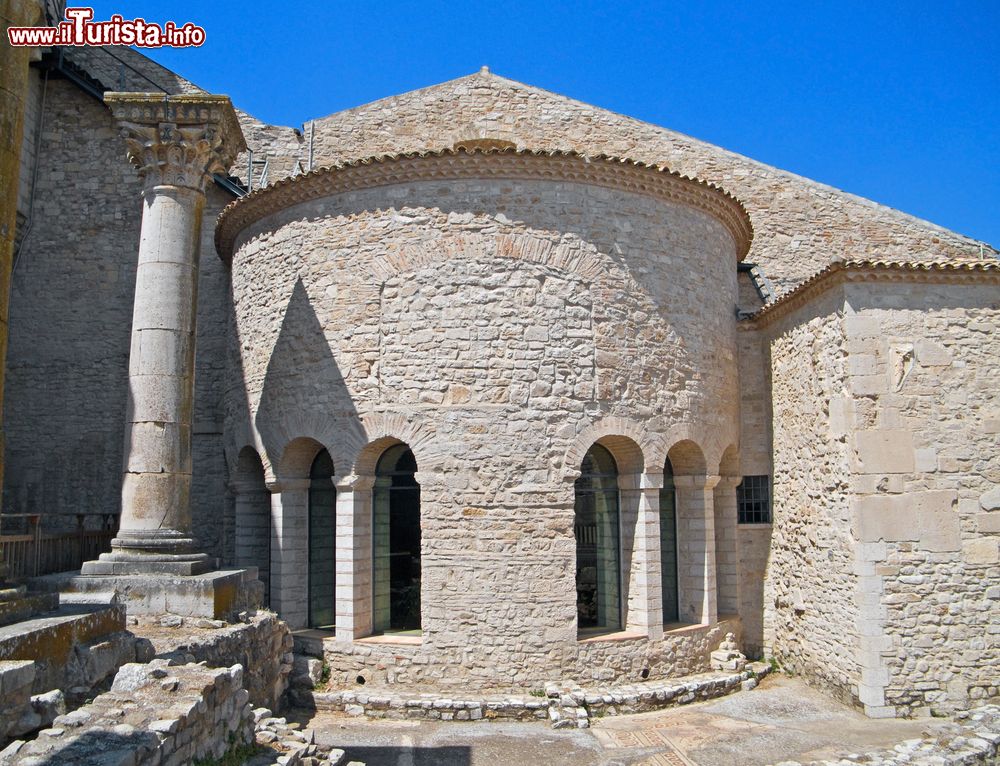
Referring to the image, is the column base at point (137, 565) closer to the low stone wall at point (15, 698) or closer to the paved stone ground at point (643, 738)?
the paved stone ground at point (643, 738)

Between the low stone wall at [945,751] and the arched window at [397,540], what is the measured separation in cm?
538

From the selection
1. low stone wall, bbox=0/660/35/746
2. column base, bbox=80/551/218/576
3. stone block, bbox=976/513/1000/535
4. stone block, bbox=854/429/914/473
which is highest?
stone block, bbox=854/429/914/473

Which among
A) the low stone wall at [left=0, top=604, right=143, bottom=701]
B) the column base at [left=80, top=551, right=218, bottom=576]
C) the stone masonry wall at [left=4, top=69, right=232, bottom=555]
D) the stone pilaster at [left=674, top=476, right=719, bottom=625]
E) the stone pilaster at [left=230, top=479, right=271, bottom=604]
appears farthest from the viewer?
the stone masonry wall at [left=4, top=69, right=232, bottom=555]

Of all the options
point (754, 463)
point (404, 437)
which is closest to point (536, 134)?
point (754, 463)

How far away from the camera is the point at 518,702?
34.3 ft

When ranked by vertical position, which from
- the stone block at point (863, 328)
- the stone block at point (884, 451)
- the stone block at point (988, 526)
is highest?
the stone block at point (863, 328)

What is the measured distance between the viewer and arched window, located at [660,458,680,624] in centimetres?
1284

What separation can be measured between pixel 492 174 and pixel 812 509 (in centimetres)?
647

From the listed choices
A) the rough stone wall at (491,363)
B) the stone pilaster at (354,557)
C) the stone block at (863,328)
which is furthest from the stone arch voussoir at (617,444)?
the stone block at (863,328)

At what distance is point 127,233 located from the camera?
16219mm

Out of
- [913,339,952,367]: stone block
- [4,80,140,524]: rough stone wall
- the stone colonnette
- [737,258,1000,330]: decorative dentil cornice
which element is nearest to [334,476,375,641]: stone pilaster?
the stone colonnette

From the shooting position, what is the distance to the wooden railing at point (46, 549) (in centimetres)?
1023

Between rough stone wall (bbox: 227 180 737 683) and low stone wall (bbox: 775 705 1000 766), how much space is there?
357cm

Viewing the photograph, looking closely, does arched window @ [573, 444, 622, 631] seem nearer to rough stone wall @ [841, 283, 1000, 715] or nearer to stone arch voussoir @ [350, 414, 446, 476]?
stone arch voussoir @ [350, 414, 446, 476]
